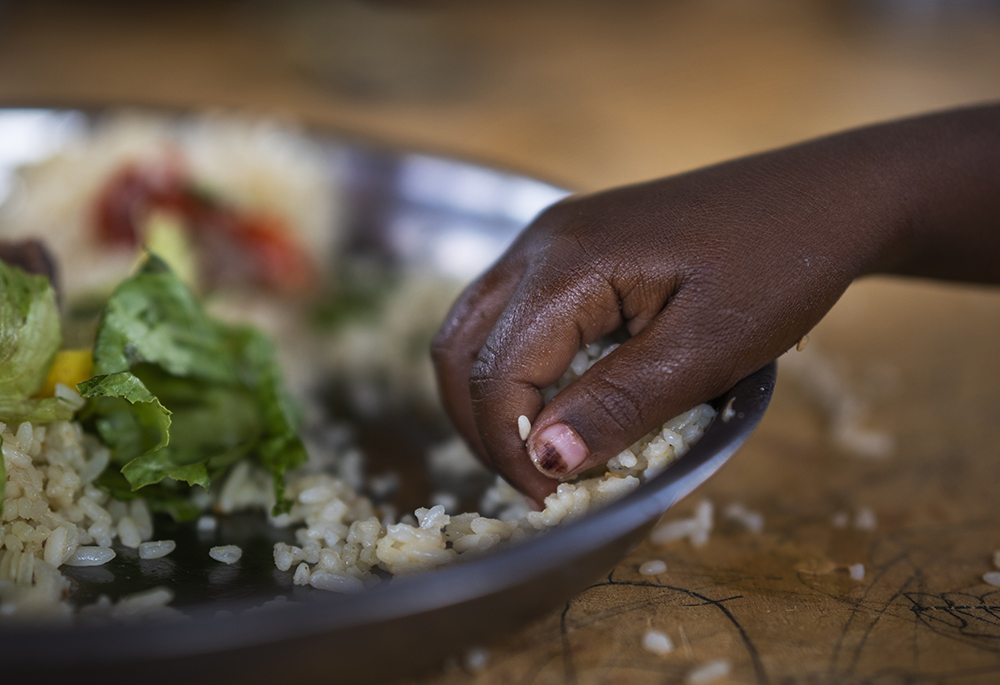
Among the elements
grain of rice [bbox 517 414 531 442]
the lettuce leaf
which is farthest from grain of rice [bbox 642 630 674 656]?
the lettuce leaf

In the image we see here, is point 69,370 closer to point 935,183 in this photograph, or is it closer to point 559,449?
point 559,449

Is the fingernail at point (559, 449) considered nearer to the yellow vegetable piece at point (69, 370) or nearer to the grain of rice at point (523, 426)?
the grain of rice at point (523, 426)

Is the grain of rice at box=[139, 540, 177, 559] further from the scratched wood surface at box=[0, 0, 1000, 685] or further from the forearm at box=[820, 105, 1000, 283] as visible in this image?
the forearm at box=[820, 105, 1000, 283]

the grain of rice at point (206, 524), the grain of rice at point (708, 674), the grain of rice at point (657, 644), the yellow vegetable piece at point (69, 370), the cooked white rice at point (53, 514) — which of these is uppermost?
the yellow vegetable piece at point (69, 370)

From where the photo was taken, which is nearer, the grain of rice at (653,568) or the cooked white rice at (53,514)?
the cooked white rice at (53,514)

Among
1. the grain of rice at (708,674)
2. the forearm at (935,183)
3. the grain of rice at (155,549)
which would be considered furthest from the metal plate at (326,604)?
the forearm at (935,183)

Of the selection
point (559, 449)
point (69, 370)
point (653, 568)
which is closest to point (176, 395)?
point (69, 370)
